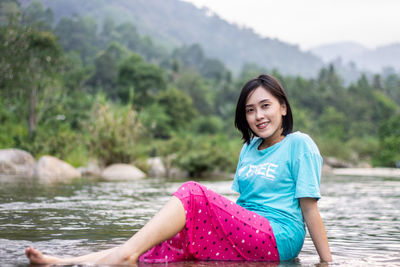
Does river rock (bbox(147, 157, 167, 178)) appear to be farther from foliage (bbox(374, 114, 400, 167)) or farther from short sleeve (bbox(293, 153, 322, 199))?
foliage (bbox(374, 114, 400, 167))

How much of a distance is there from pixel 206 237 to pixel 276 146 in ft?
1.91

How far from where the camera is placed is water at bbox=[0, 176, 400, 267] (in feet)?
9.42

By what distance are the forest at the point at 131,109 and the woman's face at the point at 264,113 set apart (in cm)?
1203

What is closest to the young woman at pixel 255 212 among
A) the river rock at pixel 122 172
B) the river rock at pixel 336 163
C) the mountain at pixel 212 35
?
the river rock at pixel 122 172

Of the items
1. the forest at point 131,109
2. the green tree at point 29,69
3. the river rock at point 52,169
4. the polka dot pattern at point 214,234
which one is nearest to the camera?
the polka dot pattern at point 214,234

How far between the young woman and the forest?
12051 millimetres

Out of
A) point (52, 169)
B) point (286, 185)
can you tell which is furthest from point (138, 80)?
point (286, 185)

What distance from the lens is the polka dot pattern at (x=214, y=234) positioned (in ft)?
7.84

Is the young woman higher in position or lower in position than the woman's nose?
lower

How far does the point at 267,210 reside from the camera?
2561 millimetres

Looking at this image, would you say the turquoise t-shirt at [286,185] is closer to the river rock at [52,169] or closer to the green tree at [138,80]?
the river rock at [52,169]

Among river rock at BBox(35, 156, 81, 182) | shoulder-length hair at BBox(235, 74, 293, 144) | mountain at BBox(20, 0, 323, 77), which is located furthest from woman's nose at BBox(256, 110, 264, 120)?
mountain at BBox(20, 0, 323, 77)

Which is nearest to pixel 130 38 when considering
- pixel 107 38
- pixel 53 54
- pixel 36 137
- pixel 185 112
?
pixel 107 38

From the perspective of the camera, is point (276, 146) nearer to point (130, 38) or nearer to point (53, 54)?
point (53, 54)
